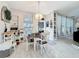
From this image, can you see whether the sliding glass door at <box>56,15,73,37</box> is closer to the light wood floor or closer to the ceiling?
the ceiling

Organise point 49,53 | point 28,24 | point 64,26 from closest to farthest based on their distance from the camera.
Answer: point 49,53, point 28,24, point 64,26

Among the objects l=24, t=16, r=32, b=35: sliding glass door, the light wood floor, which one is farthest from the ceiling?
the light wood floor

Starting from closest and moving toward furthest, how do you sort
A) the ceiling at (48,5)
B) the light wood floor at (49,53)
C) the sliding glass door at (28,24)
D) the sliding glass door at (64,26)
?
the light wood floor at (49,53), the ceiling at (48,5), the sliding glass door at (28,24), the sliding glass door at (64,26)

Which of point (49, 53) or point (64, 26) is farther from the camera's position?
point (64, 26)

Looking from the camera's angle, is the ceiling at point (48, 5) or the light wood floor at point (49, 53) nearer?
the light wood floor at point (49, 53)

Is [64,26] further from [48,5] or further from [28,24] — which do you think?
[48,5]

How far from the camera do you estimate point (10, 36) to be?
223 inches

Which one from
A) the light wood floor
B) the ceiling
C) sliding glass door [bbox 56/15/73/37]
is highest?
the ceiling

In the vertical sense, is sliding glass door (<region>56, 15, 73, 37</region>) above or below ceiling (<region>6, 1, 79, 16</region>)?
below

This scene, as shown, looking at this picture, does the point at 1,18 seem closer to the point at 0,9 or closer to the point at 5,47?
the point at 0,9

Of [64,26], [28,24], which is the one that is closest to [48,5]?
[28,24]

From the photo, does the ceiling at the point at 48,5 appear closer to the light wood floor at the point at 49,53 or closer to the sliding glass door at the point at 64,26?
the light wood floor at the point at 49,53

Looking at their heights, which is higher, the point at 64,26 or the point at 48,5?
the point at 48,5

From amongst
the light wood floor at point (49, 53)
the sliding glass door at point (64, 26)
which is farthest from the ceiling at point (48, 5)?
the sliding glass door at point (64, 26)
